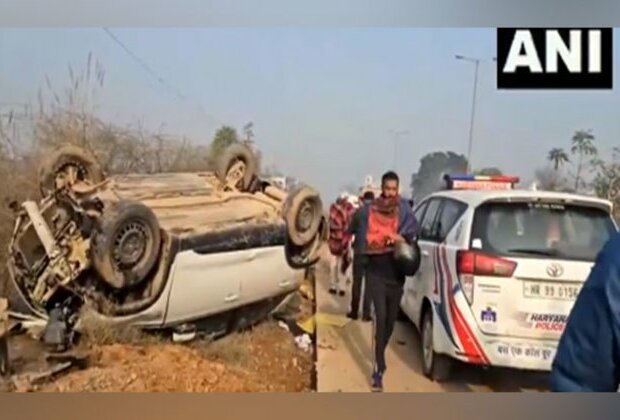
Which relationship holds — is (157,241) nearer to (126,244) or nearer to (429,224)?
(126,244)

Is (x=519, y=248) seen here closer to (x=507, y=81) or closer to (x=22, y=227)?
(x=507, y=81)

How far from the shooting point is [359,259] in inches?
118

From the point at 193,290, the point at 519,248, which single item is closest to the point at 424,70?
the point at 519,248

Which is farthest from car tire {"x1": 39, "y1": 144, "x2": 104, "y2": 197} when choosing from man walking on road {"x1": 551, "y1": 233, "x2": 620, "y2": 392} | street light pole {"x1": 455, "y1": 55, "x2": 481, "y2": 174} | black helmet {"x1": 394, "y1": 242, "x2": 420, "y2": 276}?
man walking on road {"x1": 551, "y1": 233, "x2": 620, "y2": 392}

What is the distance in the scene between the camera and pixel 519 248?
115 inches

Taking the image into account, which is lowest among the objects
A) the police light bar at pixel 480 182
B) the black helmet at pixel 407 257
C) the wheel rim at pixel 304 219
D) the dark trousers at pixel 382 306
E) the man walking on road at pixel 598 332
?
the dark trousers at pixel 382 306

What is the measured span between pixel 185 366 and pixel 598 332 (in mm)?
2137

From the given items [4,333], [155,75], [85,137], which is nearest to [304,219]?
[155,75]

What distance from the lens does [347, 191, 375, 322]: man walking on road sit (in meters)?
2.96

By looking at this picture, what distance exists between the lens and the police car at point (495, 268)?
289 centimetres

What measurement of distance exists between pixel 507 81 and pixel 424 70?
311 mm

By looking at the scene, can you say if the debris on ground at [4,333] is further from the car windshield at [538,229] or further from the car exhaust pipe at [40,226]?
the car windshield at [538,229]

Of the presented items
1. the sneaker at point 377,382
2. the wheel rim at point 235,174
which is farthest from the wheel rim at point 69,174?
the sneaker at point 377,382

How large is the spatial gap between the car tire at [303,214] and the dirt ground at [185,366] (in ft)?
0.58
